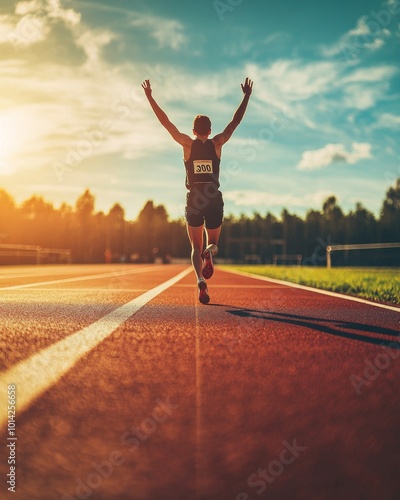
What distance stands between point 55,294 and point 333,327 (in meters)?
4.15

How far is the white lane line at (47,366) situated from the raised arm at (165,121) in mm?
3124

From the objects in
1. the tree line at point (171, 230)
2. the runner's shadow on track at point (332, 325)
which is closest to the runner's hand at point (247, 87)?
the runner's shadow on track at point (332, 325)

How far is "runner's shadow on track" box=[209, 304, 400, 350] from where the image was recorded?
409cm

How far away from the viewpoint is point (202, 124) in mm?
6812

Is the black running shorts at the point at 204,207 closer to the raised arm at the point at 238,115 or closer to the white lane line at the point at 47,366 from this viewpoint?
the raised arm at the point at 238,115

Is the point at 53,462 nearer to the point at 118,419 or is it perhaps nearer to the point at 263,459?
the point at 118,419

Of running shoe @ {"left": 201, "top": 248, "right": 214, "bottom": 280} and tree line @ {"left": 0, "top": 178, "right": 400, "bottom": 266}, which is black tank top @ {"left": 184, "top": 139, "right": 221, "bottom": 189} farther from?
tree line @ {"left": 0, "top": 178, "right": 400, "bottom": 266}

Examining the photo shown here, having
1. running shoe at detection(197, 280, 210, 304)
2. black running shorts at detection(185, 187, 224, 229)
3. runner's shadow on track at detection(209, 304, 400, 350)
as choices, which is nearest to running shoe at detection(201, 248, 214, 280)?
running shoe at detection(197, 280, 210, 304)

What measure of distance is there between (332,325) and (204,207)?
2.50 meters

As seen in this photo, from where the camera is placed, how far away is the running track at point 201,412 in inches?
64.7

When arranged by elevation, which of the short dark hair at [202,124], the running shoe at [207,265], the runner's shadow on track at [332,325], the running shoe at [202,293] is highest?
the short dark hair at [202,124]

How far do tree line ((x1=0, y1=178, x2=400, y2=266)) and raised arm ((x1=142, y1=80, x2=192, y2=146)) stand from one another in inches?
4043

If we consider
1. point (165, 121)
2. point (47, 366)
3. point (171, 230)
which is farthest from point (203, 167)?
point (171, 230)

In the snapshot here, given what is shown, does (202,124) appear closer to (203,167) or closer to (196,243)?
(203,167)
